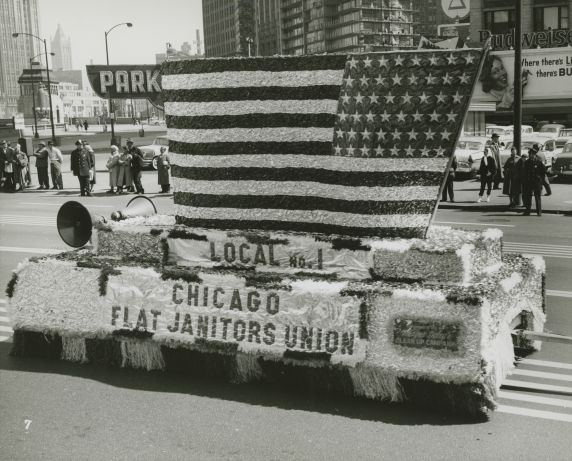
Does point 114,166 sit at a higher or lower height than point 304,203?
lower

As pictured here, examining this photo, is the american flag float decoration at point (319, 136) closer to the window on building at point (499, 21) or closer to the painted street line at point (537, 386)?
the painted street line at point (537, 386)

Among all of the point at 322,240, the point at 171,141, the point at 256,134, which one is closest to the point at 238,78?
the point at 256,134

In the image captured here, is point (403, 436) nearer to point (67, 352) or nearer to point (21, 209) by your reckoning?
point (67, 352)

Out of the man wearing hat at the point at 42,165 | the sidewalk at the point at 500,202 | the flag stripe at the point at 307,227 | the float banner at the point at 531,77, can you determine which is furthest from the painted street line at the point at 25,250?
the float banner at the point at 531,77

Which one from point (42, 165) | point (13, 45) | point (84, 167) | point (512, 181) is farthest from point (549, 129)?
point (13, 45)

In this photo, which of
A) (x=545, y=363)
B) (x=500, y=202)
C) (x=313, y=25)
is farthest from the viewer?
(x=313, y=25)

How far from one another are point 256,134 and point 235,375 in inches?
78.1

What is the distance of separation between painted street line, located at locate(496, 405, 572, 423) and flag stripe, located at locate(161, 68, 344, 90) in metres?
2.78

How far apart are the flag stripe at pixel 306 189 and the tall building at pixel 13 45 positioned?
17618 centimetres

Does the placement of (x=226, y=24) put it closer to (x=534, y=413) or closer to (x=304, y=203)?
(x=304, y=203)

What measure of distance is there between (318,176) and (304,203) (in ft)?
0.88

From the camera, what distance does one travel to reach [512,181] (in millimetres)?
19203

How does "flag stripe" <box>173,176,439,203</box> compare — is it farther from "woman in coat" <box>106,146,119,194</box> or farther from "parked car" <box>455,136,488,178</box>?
"parked car" <box>455,136,488,178</box>

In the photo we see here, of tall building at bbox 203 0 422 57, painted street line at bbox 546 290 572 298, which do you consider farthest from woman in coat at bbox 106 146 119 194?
tall building at bbox 203 0 422 57
